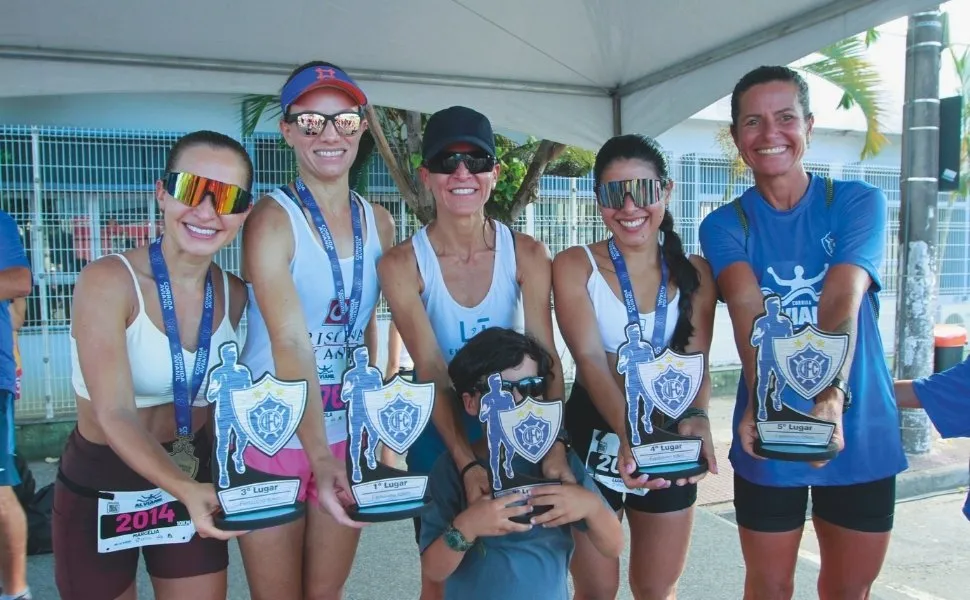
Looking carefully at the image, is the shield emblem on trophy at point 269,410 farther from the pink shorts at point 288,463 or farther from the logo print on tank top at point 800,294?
the logo print on tank top at point 800,294

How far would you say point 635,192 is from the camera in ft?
7.75

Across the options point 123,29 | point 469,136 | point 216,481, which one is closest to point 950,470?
point 469,136

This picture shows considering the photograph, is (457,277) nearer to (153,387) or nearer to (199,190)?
(199,190)

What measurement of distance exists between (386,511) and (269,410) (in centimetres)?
38

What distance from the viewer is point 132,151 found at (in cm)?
657

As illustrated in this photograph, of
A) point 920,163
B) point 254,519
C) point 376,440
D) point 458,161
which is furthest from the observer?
point 920,163

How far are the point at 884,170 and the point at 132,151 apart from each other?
955cm

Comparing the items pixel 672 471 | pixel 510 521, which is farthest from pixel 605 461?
pixel 510 521

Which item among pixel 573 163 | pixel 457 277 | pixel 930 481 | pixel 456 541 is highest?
pixel 573 163

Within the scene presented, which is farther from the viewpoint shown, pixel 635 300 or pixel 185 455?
pixel 635 300

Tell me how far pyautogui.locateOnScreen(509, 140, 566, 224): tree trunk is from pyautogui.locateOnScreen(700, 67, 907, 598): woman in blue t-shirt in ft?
11.0

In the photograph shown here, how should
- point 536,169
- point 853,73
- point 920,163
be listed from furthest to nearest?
point 853,73
point 536,169
point 920,163

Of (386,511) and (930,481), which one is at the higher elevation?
(386,511)

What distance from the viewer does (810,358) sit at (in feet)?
6.89
